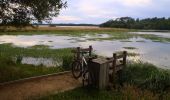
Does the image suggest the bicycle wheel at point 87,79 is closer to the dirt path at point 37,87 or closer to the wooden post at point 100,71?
the wooden post at point 100,71

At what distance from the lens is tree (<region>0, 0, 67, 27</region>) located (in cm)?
1627

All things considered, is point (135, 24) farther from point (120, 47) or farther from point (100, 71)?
point (100, 71)

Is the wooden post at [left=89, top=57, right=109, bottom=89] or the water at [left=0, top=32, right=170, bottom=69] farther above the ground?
the wooden post at [left=89, top=57, right=109, bottom=89]

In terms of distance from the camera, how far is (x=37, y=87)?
13.9 metres

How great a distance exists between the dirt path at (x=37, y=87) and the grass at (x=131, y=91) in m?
0.68

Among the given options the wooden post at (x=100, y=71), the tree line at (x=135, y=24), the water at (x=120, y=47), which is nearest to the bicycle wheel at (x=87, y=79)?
the wooden post at (x=100, y=71)

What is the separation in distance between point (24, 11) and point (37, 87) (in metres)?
4.98

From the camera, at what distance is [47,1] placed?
54.1ft

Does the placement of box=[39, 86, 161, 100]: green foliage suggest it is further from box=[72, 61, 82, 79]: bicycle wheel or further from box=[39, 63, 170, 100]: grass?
box=[72, 61, 82, 79]: bicycle wheel

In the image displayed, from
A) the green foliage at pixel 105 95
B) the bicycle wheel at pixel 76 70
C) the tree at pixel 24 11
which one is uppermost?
the tree at pixel 24 11

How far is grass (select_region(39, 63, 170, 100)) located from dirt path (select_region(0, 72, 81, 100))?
2.22ft

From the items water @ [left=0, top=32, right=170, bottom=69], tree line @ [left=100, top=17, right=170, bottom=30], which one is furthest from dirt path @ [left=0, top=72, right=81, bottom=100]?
tree line @ [left=100, top=17, right=170, bottom=30]

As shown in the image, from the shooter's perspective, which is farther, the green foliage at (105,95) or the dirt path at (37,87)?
the green foliage at (105,95)

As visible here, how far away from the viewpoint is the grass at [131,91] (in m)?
13.2
